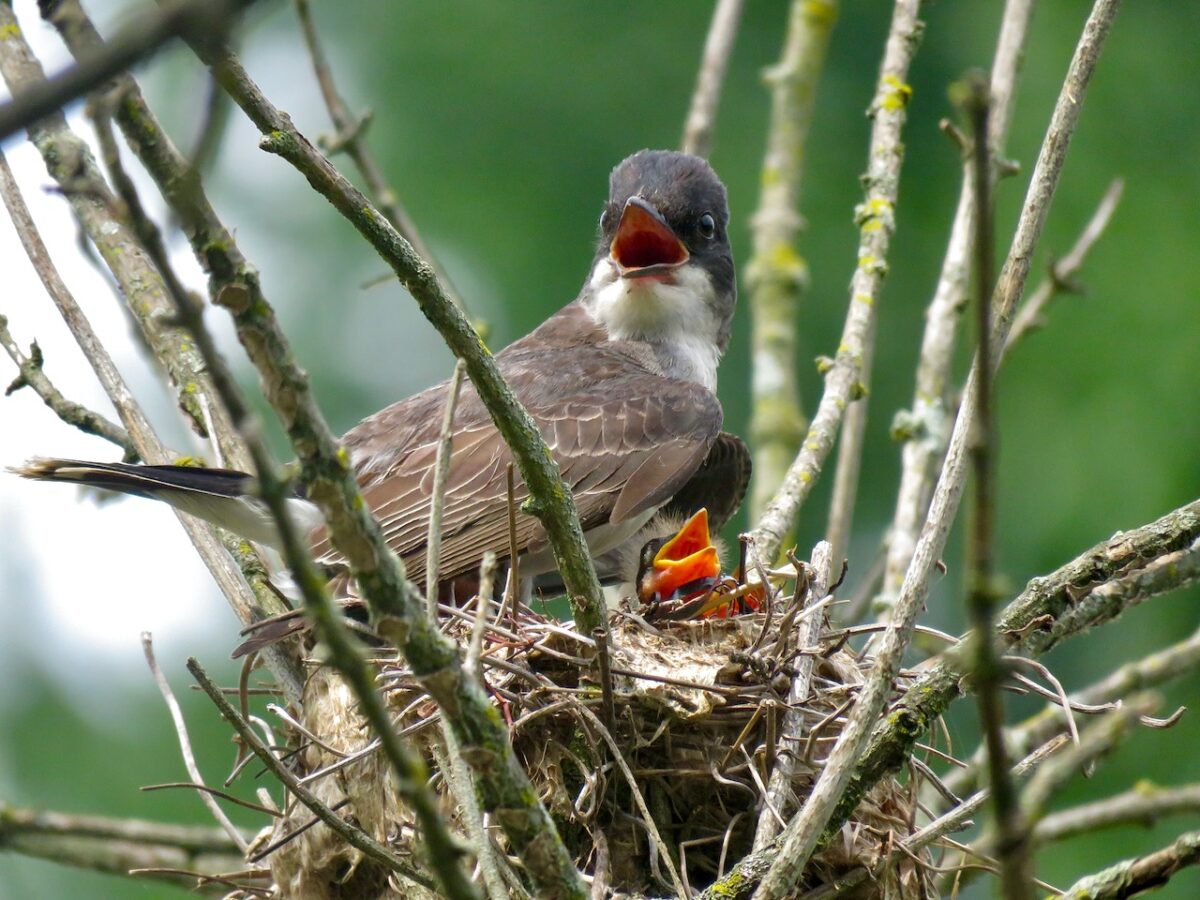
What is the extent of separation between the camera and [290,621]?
350cm

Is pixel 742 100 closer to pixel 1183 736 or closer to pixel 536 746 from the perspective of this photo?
pixel 1183 736

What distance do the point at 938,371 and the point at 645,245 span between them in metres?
1.27

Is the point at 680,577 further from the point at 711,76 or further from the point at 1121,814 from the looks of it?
the point at 1121,814

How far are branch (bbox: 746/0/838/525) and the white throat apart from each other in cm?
44

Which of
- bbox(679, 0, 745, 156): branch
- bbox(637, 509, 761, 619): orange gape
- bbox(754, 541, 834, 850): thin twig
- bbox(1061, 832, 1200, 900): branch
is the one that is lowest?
bbox(1061, 832, 1200, 900): branch

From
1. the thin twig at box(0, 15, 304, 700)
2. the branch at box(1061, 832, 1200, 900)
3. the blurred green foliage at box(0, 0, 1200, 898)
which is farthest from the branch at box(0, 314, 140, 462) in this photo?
the blurred green foliage at box(0, 0, 1200, 898)

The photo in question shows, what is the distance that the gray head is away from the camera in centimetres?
548

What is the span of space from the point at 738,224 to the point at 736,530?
2.62 meters

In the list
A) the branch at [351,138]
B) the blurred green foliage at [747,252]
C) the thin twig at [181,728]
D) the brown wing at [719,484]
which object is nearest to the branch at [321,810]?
the thin twig at [181,728]

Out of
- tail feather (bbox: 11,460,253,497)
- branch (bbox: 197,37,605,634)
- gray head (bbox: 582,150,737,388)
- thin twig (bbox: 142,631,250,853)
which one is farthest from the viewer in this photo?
gray head (bbox: 582,150,737,388)

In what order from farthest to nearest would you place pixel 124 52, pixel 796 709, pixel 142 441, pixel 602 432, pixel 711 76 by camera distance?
1. pixel 711 76
2. pixel 602 432
3. pixel 142 441
4. pixel 796 709
5. pixel 124 52

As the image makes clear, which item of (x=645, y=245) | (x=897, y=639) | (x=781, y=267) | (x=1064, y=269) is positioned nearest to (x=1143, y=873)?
(x=897, y=639)

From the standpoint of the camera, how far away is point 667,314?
5648mm

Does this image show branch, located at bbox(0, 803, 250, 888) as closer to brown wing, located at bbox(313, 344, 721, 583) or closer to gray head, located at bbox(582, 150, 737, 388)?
brown wing, located at bbox(313, 344, 721, 583)
